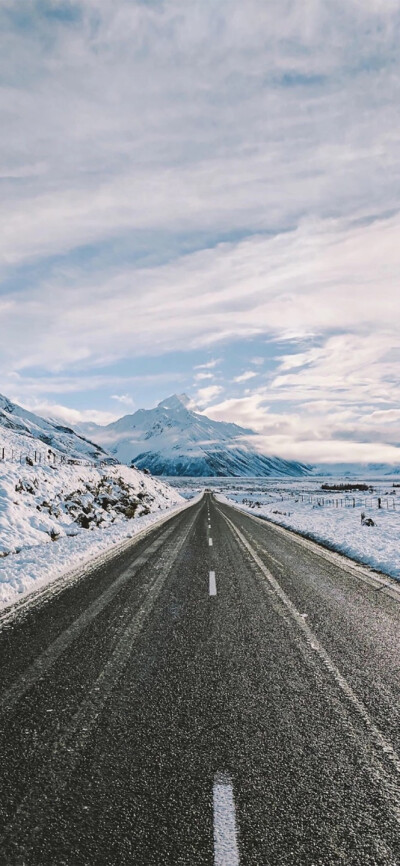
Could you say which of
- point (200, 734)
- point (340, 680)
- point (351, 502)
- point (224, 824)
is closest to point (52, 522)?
point (340, 680)

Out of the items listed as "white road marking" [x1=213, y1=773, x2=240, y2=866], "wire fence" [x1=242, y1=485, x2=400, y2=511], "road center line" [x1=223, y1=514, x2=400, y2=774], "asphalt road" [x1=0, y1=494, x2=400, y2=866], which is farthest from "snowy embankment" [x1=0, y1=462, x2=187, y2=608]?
"wire fence" [x1=242, y1=485, x2=400, y2=511]

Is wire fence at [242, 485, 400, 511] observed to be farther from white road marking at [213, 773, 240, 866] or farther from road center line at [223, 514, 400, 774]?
white road marking at [213, 773, 240, 866]

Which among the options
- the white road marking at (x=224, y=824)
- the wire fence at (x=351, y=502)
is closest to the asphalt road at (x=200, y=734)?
the white road marking at (x=224, y=824)

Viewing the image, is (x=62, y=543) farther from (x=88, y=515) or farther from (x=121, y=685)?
(x=121, y=685)

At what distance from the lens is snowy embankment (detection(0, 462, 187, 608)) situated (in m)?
10.2

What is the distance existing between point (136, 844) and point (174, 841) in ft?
0.69

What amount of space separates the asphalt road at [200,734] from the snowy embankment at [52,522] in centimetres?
265

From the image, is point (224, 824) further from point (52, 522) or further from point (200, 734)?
point (52, 522)

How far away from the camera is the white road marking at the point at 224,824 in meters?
2.39

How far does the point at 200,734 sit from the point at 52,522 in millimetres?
14198

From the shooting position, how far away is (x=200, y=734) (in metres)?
3.63

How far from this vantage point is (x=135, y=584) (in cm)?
905

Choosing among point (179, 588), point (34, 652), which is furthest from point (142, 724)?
point (179, 588)

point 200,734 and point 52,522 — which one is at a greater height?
point 52,522
